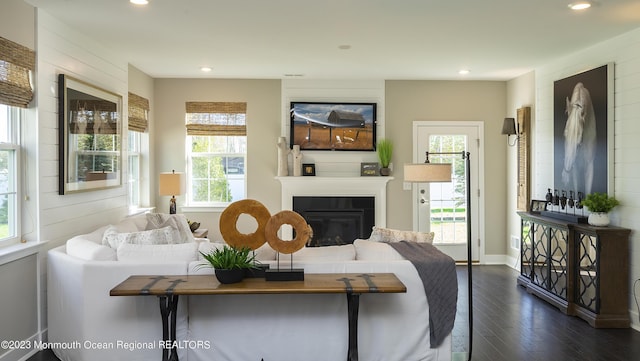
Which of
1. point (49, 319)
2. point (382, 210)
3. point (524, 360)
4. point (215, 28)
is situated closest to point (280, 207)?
point (382, 210)

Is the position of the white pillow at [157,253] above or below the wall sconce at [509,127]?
below

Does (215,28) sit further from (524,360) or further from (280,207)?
(524,360)

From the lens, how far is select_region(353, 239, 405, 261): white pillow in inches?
145

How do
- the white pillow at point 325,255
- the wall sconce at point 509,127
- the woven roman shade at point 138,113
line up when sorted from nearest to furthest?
1. the white pillow at point 325,255
2. the woven roman shade at point 138,113
3. the wall sconce at point 509,127

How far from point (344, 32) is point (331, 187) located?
2849 millimetres

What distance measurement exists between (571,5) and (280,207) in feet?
14.7

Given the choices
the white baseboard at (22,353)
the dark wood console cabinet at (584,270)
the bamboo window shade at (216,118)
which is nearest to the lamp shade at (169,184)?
the bamboo window shade at (216,118)

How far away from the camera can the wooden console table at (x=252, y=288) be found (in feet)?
9.97

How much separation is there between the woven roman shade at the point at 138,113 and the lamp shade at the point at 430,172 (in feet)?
12.6

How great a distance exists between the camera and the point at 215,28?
4512mm

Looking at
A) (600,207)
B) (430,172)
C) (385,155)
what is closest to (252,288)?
(430,172)

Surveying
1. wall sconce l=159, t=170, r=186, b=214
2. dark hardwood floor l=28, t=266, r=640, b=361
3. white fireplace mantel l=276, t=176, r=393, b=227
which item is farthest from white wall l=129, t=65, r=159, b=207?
dark hardwood floor l=28, t=266, r=640, b=361

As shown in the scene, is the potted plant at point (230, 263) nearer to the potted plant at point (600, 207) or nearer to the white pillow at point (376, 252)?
the white pillow at point (376, 252)

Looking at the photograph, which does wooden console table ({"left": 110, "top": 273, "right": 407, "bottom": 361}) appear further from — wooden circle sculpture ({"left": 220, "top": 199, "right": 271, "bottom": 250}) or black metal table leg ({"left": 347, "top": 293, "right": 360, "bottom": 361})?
wooden circle sculpture ({"left": 220, "top": 199, "right": 271, "bottom": 250})
